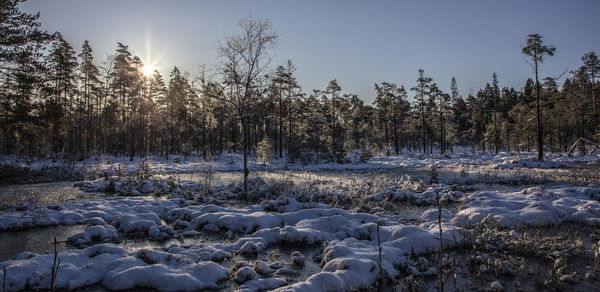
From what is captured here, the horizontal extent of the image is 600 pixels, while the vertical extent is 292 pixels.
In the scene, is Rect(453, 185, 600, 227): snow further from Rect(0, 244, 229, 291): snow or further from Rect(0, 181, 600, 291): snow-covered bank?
Rect(0, 244, 229, 291): snow

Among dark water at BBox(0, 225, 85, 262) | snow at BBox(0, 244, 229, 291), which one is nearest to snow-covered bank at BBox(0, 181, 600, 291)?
snow at BBox(0, 244, 229, 291)

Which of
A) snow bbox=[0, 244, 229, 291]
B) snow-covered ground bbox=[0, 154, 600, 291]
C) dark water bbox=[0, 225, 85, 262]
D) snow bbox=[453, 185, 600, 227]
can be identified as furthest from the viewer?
snow bbox=[453, 185, 600, 227]

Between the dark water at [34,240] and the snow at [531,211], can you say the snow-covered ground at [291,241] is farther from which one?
the dark water at [34,240]

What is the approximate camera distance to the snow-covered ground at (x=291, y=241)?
12.4 ft

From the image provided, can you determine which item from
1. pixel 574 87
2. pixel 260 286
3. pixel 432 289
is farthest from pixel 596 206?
pixel 574 87

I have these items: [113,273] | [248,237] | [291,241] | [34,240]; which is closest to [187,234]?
[248,237]

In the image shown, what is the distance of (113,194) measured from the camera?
10570 mm

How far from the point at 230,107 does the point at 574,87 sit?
51.3 metres

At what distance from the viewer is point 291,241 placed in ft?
18.4

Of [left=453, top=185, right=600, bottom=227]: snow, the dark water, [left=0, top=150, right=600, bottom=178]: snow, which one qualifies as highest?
[left=0, top=150, right=600, bottom=178]: snow

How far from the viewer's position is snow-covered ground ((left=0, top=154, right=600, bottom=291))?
3.77 metres

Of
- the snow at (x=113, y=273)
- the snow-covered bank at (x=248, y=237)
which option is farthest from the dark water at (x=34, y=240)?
the snow at (x=113, y=273)

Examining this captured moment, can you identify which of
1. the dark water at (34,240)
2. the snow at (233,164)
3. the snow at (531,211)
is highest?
the snow at (233,164)

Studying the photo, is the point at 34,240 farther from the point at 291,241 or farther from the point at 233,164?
the point at 233,164
